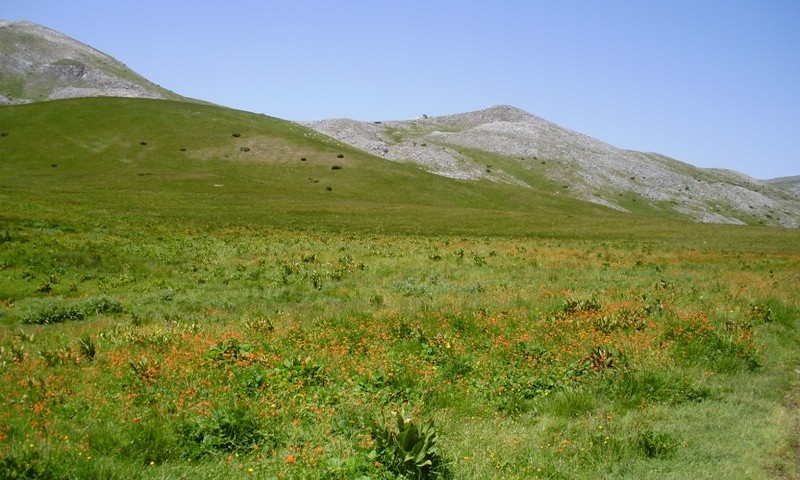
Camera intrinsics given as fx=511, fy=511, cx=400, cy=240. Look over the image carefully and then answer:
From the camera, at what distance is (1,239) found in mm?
27344

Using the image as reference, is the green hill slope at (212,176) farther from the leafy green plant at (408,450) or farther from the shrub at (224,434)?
the leafy green plant at (408,450)

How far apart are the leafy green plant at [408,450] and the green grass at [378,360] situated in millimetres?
33

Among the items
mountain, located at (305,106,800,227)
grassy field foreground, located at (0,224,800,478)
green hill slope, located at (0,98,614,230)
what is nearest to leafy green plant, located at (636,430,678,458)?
grassy field foreground, located at (0,224,800,478)

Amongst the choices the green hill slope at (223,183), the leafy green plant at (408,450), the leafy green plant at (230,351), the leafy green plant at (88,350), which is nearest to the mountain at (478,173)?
the green hill slope at (223,183)

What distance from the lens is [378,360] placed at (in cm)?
1188

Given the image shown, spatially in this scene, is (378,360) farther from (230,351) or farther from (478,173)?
(478,173)

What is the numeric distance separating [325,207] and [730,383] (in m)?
62.0

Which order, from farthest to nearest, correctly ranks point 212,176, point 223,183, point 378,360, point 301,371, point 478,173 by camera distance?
point 478,173 → point 212,176 → point 223,183 → point 378,360 → point 301,371

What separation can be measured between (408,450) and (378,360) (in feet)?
14.9

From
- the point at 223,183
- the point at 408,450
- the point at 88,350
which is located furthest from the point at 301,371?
the point at 223,183

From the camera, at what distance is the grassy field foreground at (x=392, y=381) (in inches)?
297

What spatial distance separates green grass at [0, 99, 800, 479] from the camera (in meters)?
7.70

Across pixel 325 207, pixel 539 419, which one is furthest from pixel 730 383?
pixel 325 207

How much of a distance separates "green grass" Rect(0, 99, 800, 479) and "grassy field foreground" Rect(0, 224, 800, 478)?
52 mm
